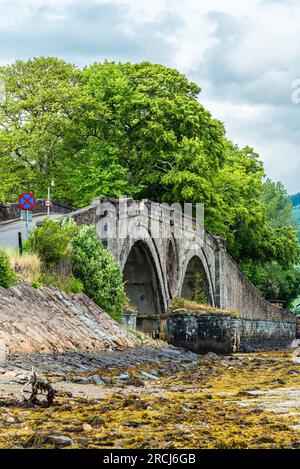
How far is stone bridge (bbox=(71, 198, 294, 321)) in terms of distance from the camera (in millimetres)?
34688

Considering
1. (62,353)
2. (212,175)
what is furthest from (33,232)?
(212,175)

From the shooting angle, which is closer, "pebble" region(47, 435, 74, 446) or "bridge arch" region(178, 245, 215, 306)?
"pebble" region(47, 435, 74, 446)

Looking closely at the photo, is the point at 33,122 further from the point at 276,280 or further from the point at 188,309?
the point at 276,280

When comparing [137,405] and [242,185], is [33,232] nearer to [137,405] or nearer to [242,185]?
[137,405]

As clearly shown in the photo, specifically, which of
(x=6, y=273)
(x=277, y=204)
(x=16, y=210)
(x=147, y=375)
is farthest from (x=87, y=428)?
(x=277, y=204)

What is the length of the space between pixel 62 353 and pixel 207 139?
32.3 meters

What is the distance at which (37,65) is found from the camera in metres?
50.1

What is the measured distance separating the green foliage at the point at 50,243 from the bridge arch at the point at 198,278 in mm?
21184

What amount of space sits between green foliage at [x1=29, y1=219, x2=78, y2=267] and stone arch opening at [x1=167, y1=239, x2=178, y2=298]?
55.5ft

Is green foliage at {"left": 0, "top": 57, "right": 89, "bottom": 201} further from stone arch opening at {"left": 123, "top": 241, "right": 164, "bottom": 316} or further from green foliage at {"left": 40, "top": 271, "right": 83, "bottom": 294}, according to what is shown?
green foliage at {"left": 40, "top": 271, "right": 83, "bottom": 294}

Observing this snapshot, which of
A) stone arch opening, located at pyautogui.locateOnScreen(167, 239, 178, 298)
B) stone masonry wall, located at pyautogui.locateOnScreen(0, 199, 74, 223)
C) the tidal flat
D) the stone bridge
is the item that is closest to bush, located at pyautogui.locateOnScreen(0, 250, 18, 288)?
the tidal flat

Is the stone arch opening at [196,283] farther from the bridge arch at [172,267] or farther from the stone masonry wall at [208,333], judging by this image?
the stone masonry wall at [208,333]

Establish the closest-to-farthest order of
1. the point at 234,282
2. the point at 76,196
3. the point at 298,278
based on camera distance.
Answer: the point at 76,196
the point at 234,282
the point at 298,278

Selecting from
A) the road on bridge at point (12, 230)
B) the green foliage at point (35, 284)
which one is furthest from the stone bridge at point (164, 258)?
the green foliage at point (35, 284)
